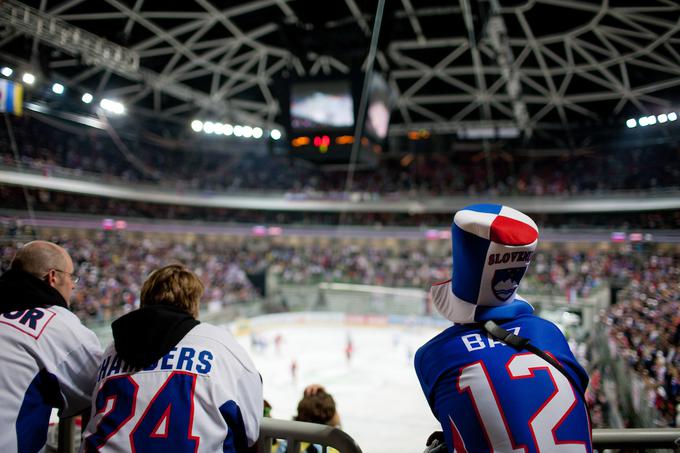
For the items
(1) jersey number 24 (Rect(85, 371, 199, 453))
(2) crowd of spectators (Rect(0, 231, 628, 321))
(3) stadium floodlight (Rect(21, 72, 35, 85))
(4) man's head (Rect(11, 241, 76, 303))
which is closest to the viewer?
(1) jersey number 24 (Rect(85, 371, 199, 453))

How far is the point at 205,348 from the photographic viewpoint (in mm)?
1499

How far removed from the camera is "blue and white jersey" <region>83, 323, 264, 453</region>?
1399 millimetres

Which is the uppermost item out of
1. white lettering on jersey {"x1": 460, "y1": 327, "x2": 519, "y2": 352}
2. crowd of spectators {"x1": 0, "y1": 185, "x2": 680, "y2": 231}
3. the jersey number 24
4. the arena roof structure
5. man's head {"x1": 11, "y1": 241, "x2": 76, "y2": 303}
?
the arena roof structure

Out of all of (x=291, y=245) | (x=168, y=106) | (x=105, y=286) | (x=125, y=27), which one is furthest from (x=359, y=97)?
(x=291, y=245)

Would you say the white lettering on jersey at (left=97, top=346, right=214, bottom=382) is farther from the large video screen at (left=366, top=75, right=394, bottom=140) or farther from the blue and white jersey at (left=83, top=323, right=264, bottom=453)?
the large video screen at (left=366, top=75, right=394, bottom=140)

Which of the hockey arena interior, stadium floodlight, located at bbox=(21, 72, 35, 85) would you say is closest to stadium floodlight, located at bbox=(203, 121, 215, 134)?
the hockey arena interior

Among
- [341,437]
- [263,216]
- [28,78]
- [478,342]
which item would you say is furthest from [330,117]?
[263,216]

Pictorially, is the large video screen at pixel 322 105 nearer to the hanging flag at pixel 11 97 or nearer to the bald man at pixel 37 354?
the hanging flag at pixel 11 97

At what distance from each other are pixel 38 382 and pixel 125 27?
14.8m

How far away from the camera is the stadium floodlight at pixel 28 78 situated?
16.1ft

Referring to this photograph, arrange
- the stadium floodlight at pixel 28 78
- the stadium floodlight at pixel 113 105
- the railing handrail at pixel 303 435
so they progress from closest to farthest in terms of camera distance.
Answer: the railing handrail at pixel 303 435 < the stadium floodlight at pixel 28 78 < the stadium floodlight at pixel 113 105

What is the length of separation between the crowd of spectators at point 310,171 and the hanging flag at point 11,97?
349 centimetres

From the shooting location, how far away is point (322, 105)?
32.1ft

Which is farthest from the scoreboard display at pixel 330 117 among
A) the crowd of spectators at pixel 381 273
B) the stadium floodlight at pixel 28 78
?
the stadium floodlight at pixel 28 78
